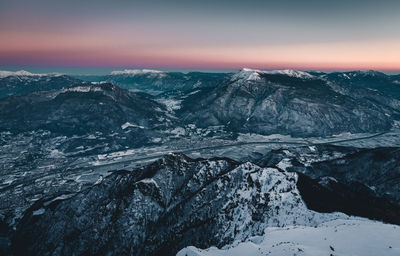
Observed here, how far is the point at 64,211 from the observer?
14600 centimetres

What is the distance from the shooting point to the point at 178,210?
129 m

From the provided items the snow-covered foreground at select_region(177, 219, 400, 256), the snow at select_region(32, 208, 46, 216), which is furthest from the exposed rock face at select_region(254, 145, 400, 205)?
the snow at select_region(32, 208, 46, 216)

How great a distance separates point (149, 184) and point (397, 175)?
145m

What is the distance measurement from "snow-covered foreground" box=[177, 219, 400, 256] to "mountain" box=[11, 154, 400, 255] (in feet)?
71.4

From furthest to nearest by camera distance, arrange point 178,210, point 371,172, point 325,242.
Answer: point 371,172 → point 178,210 → point 325,242

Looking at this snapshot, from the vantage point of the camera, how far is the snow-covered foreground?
62312 millimetres

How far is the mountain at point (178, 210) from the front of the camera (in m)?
109

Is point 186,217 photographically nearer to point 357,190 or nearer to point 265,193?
point 265,193

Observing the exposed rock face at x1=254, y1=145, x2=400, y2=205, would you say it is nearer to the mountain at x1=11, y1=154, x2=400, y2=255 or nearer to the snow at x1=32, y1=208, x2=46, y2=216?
the mountain at x1=11, y1=154, x2=400, y2=255

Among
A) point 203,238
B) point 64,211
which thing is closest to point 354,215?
point 203,238

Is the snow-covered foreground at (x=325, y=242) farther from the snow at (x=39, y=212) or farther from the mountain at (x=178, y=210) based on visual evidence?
the snow at (x=39, y=212)

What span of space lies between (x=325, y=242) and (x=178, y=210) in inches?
2940

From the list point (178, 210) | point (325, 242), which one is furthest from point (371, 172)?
point (325, 242)

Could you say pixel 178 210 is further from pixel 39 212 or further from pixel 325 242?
pixel 39 212
